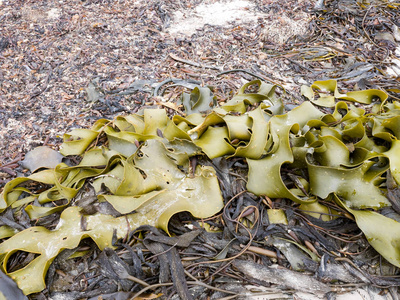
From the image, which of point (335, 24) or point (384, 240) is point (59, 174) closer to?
point (384, 240)

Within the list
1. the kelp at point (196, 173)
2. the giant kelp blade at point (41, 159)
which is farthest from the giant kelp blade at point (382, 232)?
the giant kelp blade at point (41, 159)

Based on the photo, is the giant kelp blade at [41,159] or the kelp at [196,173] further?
the giant kelp blade at [41,159]

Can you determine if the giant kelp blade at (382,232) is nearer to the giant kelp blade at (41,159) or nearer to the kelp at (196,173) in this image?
the kelp at (196,173)

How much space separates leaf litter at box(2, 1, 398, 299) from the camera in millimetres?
958

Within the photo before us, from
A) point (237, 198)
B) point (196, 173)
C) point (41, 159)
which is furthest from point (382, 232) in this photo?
point (41, 159)

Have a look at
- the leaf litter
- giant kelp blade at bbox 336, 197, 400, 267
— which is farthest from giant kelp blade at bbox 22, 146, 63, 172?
giant kelp blade at bbox 336, 197, 400, 267

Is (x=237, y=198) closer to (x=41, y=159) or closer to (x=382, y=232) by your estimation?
(x=382, y=232)

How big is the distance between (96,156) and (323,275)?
1.04 metres

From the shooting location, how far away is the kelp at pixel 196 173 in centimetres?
100

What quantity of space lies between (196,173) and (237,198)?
20 centimetres

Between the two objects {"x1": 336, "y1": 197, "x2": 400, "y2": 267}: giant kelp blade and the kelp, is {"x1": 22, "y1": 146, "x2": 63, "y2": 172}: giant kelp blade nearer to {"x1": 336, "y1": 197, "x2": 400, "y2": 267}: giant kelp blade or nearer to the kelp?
the kelp

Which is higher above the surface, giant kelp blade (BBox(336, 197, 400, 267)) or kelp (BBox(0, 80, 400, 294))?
kelp (BBox(0, 80, 400, 294))

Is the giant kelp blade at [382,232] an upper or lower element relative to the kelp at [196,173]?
lower

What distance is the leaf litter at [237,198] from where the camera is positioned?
0.96 metres
